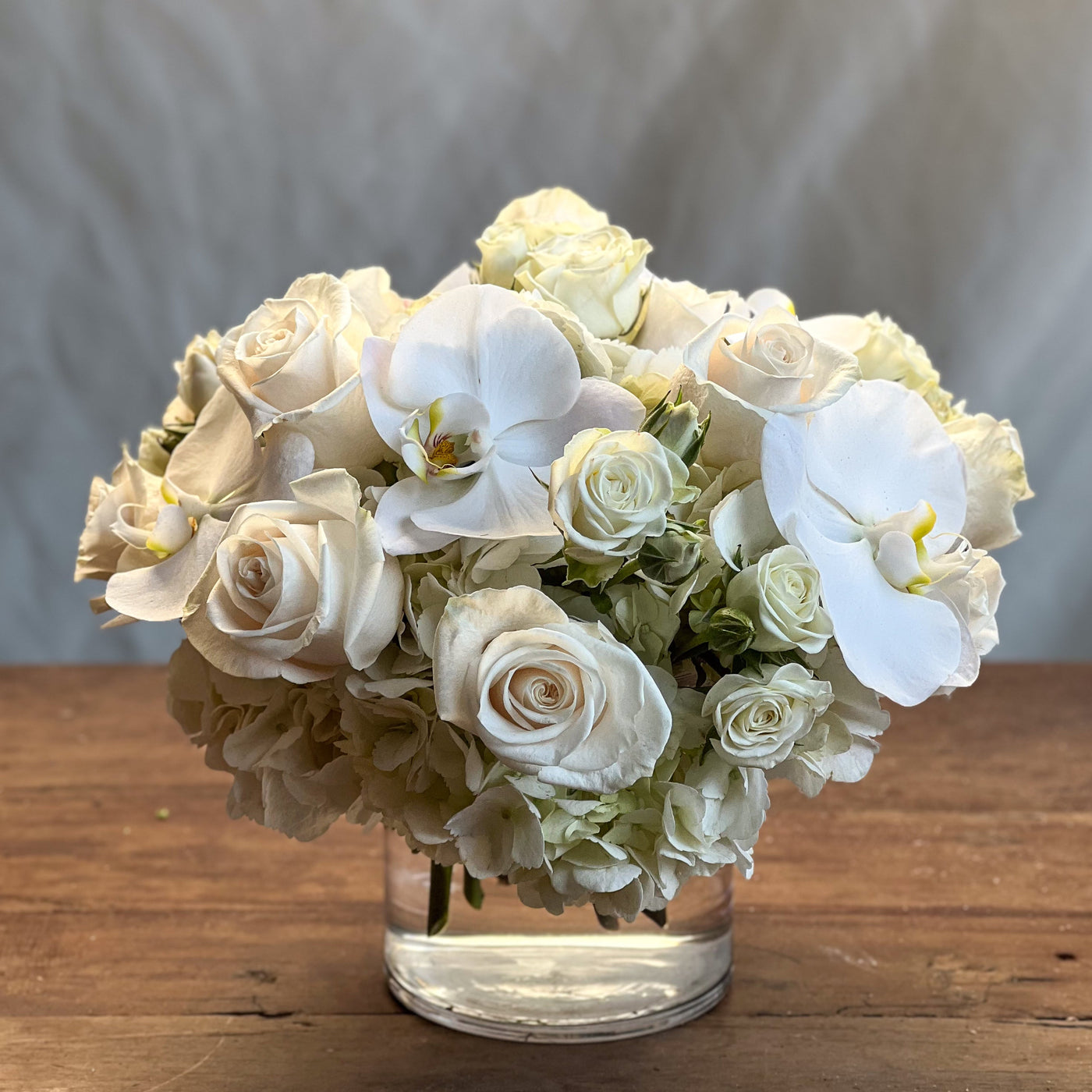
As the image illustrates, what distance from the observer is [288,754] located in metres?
0.52

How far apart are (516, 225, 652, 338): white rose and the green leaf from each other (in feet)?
0.85

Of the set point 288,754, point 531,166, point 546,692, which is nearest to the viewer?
point 546,692

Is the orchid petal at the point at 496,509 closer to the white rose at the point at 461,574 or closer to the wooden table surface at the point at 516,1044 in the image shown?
the white rose at the point at 461,574

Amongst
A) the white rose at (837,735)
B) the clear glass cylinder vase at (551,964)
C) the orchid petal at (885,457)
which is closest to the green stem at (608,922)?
the clear glass cylinder vase at (551,964)

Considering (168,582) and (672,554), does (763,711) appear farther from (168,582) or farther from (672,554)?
(168,582)

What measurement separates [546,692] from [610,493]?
0.07 metres

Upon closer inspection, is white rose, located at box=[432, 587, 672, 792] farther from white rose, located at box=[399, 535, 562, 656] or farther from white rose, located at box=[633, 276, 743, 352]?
white rose, located at box=[633, 276, 743, 352]

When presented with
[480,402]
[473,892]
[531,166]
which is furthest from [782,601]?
[531,166]

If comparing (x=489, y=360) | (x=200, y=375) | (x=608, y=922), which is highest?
(x=489, y=360)

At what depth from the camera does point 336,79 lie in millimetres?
1500

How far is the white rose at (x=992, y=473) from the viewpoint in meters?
0.55

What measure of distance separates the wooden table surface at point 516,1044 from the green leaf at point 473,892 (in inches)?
2.5

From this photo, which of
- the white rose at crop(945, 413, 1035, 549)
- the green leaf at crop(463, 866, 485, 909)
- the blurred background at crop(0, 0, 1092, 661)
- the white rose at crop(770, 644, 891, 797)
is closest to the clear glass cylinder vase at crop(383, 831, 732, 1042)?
the green leaf at crop(463, 866, 485, 909)

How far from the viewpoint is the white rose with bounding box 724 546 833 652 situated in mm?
444
